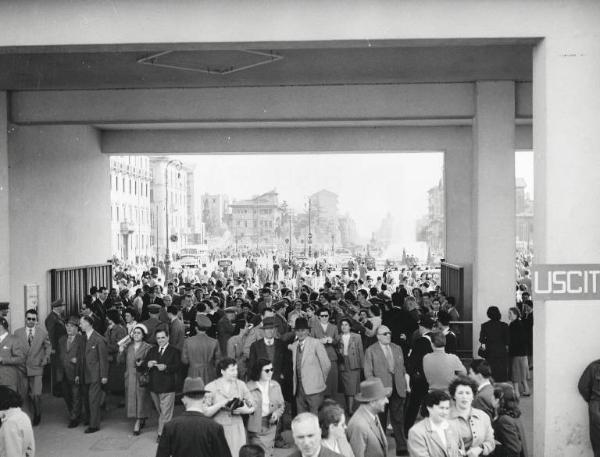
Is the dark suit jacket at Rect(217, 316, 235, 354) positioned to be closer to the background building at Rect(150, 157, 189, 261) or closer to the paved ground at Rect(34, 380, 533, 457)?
the paved ground at Rect(34, 380, 533, 457)

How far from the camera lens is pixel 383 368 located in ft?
30.6

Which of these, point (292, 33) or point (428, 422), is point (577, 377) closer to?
point (428, 422)

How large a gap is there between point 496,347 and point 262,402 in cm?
574

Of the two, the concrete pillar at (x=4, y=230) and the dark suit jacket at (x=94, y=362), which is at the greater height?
the concrete pillar at (x=4, y=230)

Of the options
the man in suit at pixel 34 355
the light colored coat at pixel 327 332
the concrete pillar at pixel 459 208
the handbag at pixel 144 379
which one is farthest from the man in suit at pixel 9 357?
the concrete pillar at pixel 459 208

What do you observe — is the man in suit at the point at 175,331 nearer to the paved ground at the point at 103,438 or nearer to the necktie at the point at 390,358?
the paved ground at the point at 103,438

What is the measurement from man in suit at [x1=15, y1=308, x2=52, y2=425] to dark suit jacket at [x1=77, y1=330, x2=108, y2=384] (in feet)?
2.32

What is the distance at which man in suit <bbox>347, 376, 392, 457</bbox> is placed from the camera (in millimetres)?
5793

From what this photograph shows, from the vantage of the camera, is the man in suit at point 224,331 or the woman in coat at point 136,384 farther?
the man in suit at point 224,331

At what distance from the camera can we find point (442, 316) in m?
11.5

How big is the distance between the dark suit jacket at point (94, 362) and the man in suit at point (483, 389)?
19.8ft

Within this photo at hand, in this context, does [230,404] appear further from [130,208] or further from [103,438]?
[130,208]

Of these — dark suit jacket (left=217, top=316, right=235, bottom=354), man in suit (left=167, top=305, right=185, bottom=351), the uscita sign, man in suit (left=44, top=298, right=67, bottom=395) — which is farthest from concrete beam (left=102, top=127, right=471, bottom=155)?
the uscita sign

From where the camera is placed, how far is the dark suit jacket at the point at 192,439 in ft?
18.8
